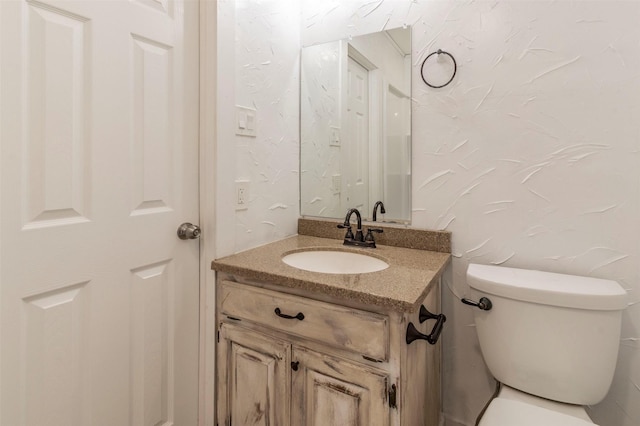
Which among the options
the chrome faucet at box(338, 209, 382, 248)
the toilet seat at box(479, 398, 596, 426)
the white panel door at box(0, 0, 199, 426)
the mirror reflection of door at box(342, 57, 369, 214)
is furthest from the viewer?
the mirror reflection of door at box(342, 57, 369, 214)

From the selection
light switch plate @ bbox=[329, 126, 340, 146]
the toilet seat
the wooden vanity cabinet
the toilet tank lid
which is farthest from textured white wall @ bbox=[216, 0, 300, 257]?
the toilet seat

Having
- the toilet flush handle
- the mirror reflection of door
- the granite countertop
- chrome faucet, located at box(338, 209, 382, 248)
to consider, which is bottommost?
the toilet flush handle

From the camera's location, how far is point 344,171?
167 cm

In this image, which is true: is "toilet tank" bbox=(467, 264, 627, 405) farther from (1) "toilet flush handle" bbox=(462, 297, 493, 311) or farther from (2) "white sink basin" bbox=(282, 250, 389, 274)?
(2) "white sink basin" bbox=(282, 250, 389, 274)

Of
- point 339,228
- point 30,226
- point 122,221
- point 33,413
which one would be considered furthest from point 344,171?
point 33,413

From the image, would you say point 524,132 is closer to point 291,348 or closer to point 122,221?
point 291,348

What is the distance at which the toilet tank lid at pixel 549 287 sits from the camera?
1.01m

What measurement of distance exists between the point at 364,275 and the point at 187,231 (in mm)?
637

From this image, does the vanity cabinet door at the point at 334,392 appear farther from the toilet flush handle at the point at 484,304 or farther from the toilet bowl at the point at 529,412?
the toilet flush handle at the point at 484,304

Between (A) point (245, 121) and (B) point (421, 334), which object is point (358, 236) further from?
(A) point (245, 121)

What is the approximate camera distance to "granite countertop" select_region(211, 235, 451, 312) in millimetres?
930

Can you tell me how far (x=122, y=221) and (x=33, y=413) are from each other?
1.76ft

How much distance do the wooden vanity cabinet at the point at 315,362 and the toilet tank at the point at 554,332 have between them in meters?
0.23

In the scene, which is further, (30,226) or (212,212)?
(212,212)
